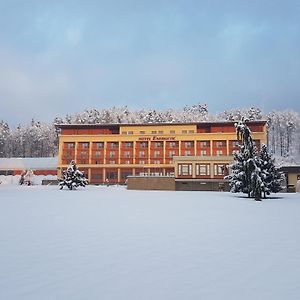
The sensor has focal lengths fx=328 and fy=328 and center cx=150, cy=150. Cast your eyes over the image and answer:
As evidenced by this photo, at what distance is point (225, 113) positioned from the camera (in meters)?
167

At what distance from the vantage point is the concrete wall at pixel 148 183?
5553 centimetres

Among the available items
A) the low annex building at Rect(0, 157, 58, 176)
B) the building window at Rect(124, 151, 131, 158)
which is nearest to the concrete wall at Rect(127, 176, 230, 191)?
the building window at Rect(124, 151, 131, 158)

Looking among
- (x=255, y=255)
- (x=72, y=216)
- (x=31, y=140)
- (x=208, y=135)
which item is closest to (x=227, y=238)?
(x=255, y=255)

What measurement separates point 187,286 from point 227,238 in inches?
227

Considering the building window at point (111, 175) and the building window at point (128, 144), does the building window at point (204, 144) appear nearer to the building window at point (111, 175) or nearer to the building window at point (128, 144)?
the building window at point (128, 144)

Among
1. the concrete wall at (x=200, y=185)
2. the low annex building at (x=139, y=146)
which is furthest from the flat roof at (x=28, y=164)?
the concrete wall at (x=200, y=185)

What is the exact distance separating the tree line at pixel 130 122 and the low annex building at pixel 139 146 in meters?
40.6

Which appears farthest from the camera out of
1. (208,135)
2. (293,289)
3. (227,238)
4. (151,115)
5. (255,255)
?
(151,115)

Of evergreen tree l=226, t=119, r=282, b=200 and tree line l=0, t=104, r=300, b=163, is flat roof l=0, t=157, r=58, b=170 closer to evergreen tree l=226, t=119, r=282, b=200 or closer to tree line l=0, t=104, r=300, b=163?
tree line l=0, t=104, r=300, b=163

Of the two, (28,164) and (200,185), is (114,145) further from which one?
(200,185)

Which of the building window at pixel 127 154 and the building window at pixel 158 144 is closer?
the building window at pixel 158 144

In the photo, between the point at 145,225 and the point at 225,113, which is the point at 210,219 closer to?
the point at 145,225

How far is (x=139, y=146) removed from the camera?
87.8 meters

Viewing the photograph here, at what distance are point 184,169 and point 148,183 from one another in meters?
12.3
